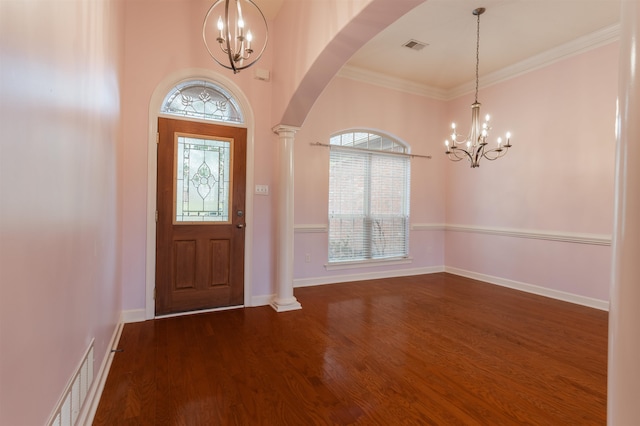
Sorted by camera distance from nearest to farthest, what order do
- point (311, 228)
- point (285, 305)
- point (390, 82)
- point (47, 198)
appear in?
point (47, 198), point (285, 305), point (311, 228), point (390, 82)

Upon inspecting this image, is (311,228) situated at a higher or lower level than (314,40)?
lower

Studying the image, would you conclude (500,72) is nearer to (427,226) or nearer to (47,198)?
(427,226)

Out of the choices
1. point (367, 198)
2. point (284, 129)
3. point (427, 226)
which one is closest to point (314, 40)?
point (284, 129)

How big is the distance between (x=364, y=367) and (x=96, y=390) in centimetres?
174

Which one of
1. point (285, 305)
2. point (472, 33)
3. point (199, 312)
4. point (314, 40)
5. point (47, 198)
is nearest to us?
point (47, 198)

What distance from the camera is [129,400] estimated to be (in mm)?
1867

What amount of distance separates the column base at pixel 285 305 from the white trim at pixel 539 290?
10.7 feet

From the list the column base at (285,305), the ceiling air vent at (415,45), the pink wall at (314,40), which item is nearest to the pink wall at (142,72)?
the pink wall at (314,40)

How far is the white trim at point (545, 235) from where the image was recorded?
3729mm

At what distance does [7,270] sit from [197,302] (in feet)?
9.08

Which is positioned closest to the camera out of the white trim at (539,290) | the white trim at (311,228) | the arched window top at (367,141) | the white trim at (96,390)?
the white trim at (96,390)

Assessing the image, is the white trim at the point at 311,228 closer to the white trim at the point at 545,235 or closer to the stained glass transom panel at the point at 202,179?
the stained glass transom panel at the point at 202,179

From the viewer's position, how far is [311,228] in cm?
457

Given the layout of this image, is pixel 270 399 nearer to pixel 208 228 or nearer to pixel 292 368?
pixel 292 368
